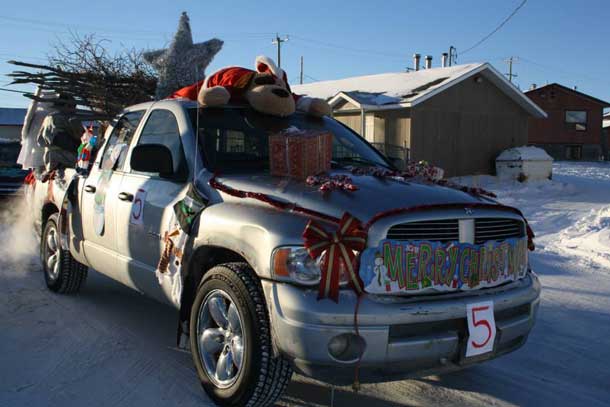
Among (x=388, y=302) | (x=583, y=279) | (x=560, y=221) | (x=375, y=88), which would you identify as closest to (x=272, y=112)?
(x=388, y=302)

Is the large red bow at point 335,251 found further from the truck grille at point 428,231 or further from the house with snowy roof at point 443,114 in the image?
the house with snowy roof at point 443,114

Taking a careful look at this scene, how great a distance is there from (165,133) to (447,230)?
7.67 feet

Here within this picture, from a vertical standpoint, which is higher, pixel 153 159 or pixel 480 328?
pixel 153 159

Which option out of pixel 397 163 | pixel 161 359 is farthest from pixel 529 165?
pixel 161 359

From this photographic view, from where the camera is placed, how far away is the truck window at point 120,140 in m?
4.94

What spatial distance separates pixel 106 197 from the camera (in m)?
4.84

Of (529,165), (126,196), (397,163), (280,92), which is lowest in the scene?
(529,165)

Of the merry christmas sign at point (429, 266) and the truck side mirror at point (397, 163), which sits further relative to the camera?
the truck side mirror at point (397, 163)

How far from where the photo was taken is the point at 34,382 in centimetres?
380

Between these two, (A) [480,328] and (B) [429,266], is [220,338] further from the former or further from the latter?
(A) [480,328]

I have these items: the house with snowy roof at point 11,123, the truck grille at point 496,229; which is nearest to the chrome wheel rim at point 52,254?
the truck grille at point 496,229

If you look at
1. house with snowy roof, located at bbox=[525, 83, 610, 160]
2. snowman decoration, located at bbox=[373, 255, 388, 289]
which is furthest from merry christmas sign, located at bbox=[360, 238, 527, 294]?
house with snowy roof, located at bbox=[525, 83, 610, 160]

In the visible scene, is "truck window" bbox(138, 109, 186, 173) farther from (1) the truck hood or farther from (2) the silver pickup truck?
(1) the truck hood

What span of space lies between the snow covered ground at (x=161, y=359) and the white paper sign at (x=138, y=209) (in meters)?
0.94
